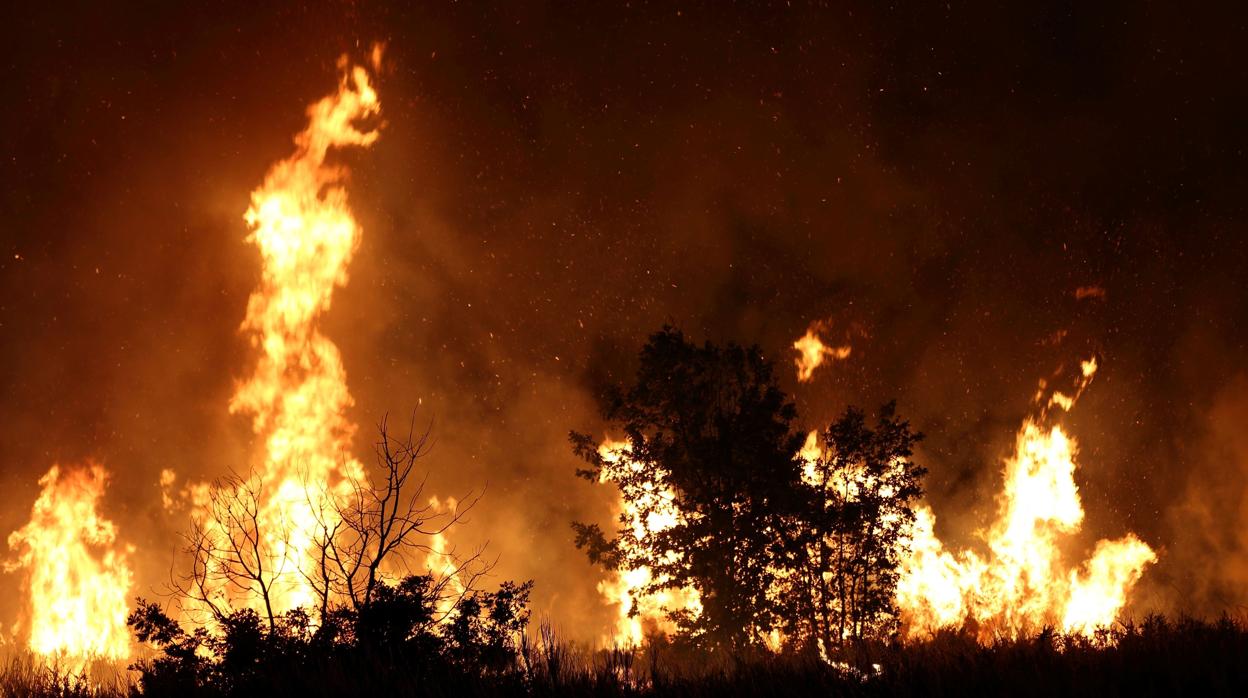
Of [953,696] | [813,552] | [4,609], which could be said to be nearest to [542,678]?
[953,696]

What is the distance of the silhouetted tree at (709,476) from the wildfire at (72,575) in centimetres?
2547

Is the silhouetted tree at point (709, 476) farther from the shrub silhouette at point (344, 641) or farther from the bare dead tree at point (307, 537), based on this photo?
the shrub silhouette at point (344, 641)

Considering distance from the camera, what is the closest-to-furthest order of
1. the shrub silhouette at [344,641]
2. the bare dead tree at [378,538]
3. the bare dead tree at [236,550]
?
1. the shrub silhouette at [344,641]
2. the bare dead tree at [236,550]
3. the bare dead tree at [378,538]

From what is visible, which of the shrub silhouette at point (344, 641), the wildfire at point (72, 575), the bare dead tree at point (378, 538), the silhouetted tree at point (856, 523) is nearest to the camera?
the shrub silhouette at point (344, 641)

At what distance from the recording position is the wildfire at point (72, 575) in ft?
125

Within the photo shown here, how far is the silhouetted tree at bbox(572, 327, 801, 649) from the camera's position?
22.6 metres

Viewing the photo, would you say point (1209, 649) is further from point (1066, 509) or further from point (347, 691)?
point (1066, 509)

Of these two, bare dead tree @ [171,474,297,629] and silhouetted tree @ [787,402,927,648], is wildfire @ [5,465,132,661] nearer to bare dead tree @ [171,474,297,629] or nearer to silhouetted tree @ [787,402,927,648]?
bare dead tree @ [171,474,297,629]

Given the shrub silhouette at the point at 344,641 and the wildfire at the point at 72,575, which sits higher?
the wildfire at the point at 72,575

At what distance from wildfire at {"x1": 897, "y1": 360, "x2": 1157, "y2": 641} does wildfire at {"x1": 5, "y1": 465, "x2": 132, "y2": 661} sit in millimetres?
34783

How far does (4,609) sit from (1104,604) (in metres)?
56.6

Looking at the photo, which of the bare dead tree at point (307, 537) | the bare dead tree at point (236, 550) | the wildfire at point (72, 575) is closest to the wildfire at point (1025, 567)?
the bare dead tree at point (307, 537)

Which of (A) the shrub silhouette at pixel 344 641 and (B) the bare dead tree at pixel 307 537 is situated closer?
(A) the shrub silhouette at pixel 344 641

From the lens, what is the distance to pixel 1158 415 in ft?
254
